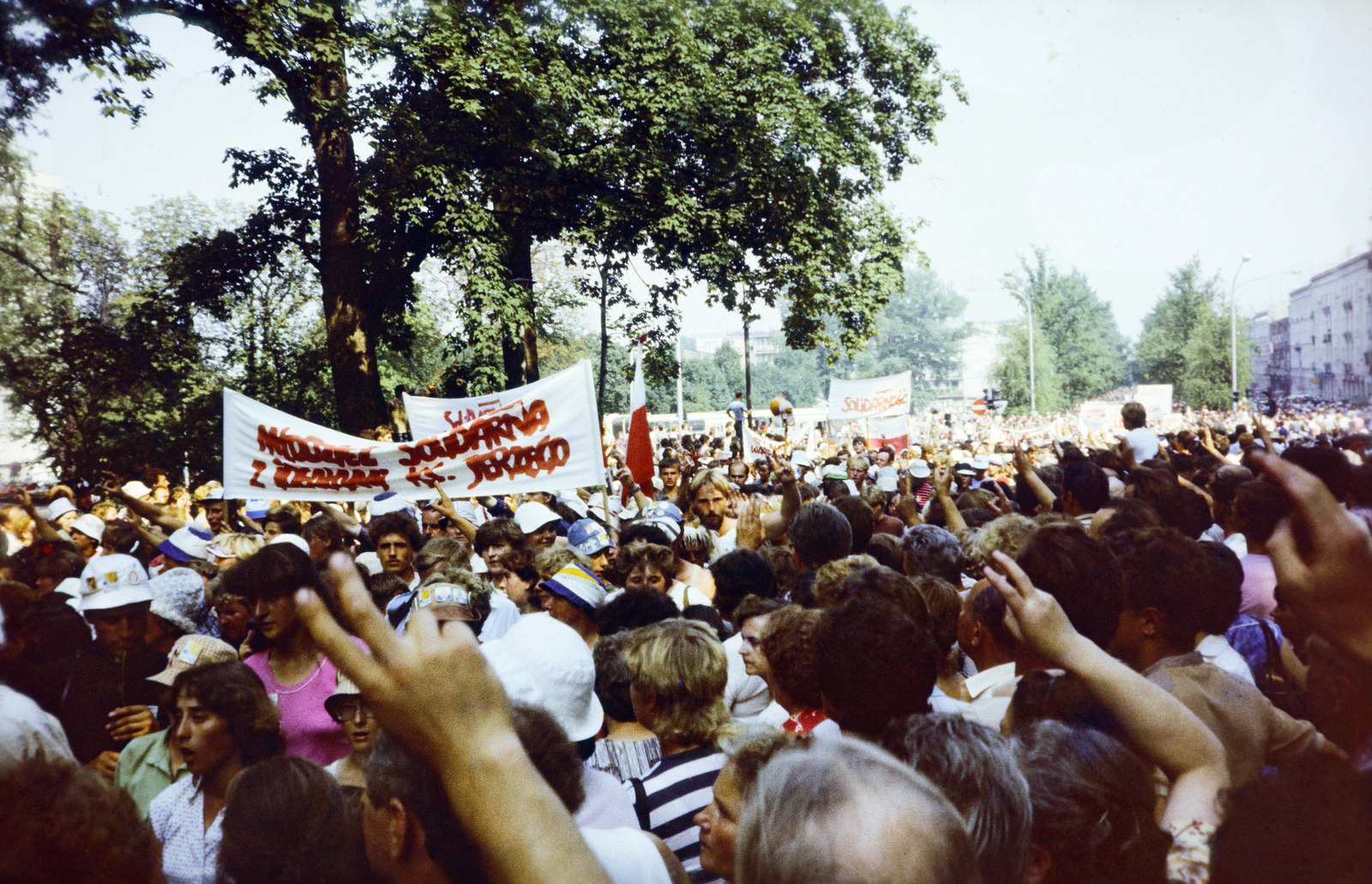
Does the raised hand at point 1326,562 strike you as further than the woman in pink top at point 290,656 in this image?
No

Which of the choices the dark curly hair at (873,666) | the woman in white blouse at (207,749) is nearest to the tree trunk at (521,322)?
the woman in white blouse at (207,749)

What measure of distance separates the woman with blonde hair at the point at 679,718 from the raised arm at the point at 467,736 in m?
1.69

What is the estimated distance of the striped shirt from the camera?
98.7 inches

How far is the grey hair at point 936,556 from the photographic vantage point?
4.50 m

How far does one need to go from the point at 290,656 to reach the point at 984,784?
2.73 meters

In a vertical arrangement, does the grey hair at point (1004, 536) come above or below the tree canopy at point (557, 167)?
below

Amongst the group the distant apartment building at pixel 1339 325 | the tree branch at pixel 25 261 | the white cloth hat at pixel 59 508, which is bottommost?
the white cloth hat at pixel 59 508

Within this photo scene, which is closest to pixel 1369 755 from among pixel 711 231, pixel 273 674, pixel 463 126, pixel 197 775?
pixel 197 775

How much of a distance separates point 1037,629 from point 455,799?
1.30 metres

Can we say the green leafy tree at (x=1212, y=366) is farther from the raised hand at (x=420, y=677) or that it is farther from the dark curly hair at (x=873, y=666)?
the raised hand at (x=420, y=677)

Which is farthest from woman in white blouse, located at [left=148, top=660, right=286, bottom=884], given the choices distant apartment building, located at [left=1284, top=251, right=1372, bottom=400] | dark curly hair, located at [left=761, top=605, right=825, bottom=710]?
distant apartment building, located at [left=1284, top=251, right=1372, bottom=400]

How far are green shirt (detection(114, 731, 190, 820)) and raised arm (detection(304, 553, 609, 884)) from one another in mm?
2305

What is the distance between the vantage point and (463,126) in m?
13.4

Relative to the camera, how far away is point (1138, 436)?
26.1 ft
